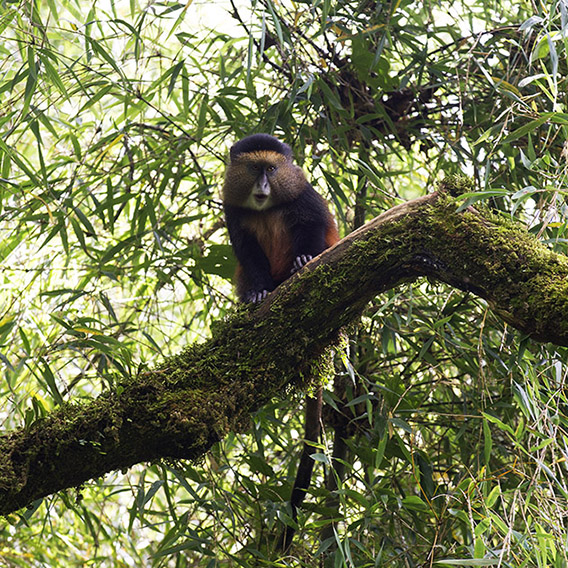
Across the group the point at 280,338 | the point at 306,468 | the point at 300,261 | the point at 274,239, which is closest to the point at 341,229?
the point at 274,239

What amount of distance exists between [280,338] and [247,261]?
0.97 m

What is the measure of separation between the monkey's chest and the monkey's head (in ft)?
0.19

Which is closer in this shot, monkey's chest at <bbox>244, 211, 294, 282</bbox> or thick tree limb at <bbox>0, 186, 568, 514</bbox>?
thick tree limb at <bbox>0, 186, 568, 514</bbox>

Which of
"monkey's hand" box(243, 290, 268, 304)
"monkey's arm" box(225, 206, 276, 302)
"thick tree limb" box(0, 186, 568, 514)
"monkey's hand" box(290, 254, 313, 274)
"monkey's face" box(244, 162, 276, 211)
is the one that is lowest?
"thick tree limb" box(0, 186, 568, 514)

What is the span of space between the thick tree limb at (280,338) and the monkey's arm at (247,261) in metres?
0.79

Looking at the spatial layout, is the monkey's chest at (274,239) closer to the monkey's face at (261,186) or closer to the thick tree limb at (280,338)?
the monkey's face at (261,186)

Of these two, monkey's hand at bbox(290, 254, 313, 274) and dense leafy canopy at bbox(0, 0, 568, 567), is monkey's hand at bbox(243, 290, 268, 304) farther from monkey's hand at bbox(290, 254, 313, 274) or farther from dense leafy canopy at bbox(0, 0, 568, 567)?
dense leafy canopy at bbox(0, 0, 568, 567)

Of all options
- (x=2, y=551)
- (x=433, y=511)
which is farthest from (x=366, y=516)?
(x=2, y=551)

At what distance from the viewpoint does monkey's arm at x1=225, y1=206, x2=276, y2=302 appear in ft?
9.96

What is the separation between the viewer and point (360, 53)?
3.10 meters

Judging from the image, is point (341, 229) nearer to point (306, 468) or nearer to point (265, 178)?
point (265, 178)

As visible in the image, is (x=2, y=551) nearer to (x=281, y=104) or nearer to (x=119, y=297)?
(x=119, y=297)

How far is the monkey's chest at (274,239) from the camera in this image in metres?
3.11

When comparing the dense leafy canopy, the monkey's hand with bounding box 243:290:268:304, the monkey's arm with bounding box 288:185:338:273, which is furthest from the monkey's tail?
the monkey's arm with bounding box 288:185:338:273
